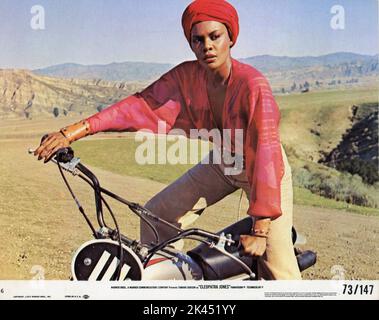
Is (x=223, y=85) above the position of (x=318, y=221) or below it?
above

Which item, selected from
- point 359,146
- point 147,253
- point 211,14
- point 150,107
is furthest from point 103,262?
point 359,146

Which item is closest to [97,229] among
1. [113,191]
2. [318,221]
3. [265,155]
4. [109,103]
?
[113,191]

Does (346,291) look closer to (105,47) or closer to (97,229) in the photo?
(97,229)

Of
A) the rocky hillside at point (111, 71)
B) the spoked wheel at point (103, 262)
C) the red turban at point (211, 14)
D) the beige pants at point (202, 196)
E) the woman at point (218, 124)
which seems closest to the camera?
the spoked wheel at point (103, 262)

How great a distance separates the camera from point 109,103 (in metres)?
4.03

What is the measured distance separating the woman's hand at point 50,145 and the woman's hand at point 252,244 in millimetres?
1050

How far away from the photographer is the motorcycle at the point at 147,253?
11.5 ft

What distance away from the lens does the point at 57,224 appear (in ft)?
13.7

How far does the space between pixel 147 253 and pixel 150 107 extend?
2.86 feet

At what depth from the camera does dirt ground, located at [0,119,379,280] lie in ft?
13.4

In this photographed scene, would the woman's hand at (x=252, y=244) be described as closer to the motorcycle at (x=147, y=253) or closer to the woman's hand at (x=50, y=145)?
the motorcycle at (x=147, y=253)

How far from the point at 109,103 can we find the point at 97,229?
2.34ft

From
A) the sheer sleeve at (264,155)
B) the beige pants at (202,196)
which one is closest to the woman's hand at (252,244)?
the sheer sleeve at (264,155)

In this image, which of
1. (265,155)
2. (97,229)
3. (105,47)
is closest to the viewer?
(265,155)
